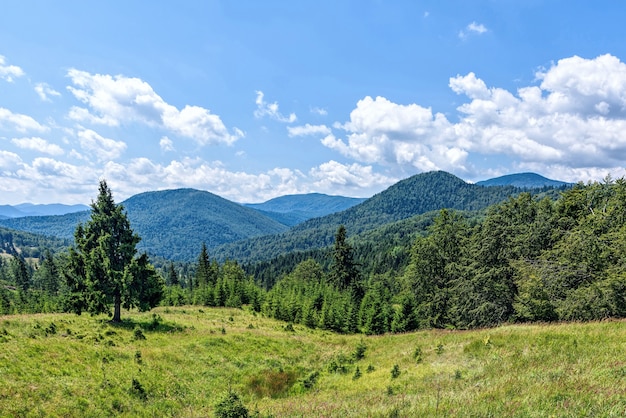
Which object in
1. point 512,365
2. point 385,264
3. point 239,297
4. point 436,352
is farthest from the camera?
point 385,264

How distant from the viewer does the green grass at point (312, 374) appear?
32.8 feet

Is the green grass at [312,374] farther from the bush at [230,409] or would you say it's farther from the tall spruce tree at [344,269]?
the tall spruce tree at [344,269]

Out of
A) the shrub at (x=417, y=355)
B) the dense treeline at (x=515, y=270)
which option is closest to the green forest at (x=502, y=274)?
the dense treeline at (x=515, y=270)

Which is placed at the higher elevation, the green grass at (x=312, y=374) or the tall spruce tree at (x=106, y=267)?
the tall spruce tree at (x=106, y=267)

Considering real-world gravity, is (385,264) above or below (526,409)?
below

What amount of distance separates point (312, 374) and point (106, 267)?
71.2 ft

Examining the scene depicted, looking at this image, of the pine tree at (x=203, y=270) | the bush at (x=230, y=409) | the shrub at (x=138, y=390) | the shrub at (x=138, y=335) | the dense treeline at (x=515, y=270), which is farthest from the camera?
the pine tree at (x=203, y=270)

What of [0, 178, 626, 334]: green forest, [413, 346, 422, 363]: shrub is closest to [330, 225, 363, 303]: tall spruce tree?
[0, 178, 626, 334]: green forest

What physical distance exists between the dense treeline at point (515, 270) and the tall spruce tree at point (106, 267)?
108 ft

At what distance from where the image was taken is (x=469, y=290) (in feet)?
131

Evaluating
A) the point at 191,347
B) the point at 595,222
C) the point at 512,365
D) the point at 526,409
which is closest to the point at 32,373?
the point at 191,347

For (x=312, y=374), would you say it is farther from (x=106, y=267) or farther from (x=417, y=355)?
(x=106, y=267)

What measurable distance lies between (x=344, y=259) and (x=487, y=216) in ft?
94.7

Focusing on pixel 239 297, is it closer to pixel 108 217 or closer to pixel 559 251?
pixel 108 217
